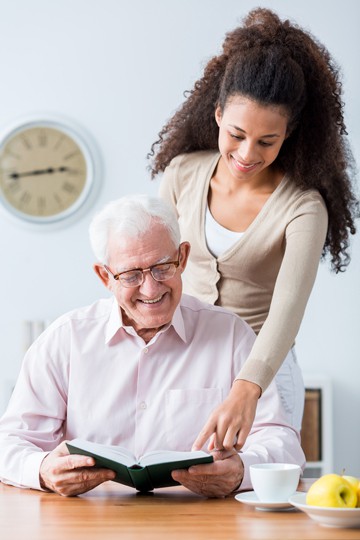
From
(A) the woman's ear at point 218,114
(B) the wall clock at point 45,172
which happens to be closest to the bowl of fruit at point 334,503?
(A) the woman's ear at point 218,114

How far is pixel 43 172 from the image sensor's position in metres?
4.98

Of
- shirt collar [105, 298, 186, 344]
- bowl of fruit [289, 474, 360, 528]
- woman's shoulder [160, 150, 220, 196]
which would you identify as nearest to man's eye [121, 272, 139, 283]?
shirt collar [105, 298, 186, 344]

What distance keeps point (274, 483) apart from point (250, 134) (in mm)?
888

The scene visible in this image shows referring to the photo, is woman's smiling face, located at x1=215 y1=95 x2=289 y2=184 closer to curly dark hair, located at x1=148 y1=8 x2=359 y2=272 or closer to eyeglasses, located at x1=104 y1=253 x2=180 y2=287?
curly dark hair, located at x1=148 y1=8 x2=359 y2=272

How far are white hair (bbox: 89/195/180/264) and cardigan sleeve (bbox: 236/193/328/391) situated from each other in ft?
0.93

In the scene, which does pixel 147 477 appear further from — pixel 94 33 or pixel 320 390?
pixel 94 33

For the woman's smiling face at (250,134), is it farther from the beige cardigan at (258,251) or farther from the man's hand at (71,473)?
the man's hand at (71,473)

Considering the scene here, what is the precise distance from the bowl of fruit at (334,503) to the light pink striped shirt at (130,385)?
47 cm

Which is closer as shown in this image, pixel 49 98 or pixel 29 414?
pixel 29 414

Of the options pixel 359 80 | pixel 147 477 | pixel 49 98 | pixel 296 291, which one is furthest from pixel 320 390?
pixel 147 477

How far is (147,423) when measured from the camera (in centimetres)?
213

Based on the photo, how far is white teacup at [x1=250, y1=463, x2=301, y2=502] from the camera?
5.55 ft

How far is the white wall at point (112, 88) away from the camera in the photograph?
495 centimetres

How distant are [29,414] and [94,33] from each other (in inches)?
129
